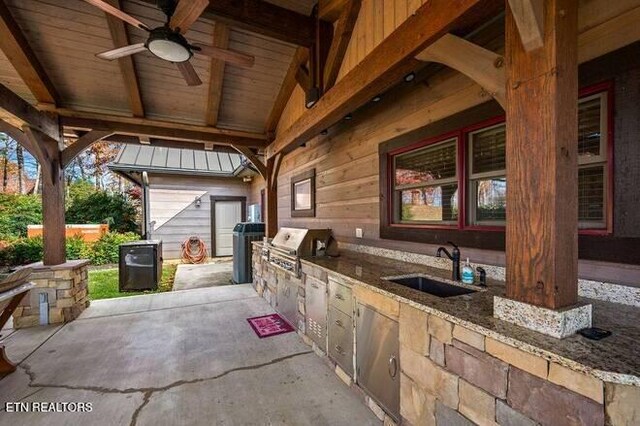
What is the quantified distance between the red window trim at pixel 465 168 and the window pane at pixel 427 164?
66 mm

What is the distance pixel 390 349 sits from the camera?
1991 mm

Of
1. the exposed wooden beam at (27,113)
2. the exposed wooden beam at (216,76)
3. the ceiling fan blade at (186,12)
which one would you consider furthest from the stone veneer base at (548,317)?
the exposed wooden beam at (27,113)

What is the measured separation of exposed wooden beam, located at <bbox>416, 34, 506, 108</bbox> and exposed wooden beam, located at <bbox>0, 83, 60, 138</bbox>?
4.03 metres

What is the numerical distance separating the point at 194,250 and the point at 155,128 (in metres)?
5.09

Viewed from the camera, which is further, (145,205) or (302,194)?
(145,205)

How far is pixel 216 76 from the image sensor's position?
14.0 feet

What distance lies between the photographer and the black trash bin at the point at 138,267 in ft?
18.9

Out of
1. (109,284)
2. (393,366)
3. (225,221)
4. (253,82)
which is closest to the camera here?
(393,366)

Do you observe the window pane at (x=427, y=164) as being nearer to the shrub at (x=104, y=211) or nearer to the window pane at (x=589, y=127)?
the window pane at (x=589, y=127)

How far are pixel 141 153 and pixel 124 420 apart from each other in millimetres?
8705

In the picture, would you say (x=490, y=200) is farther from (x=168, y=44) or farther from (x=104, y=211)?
(x=104, y=211)

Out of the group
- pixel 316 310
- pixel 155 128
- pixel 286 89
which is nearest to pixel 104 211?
pixel 155 128

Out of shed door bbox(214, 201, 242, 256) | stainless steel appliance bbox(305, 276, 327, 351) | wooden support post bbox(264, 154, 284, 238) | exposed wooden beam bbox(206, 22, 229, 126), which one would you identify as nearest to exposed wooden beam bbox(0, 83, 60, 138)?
exposed wooden beam bbox(206, 22, 229, 126)

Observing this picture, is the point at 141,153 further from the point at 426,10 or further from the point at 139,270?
the point at 426,10
